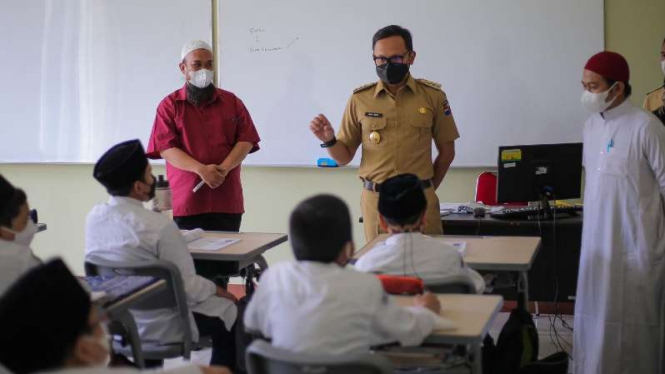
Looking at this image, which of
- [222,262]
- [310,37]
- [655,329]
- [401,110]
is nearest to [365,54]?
[310,37]

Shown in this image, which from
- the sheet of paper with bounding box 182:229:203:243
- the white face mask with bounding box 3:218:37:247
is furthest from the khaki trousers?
the white face mask with bounding box 3:218:37:247

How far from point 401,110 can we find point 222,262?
123 cm

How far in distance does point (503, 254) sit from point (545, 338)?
1.66 meters

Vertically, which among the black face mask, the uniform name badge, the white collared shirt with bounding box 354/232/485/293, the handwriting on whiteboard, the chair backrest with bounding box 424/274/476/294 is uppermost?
the handwriting on whiteboard

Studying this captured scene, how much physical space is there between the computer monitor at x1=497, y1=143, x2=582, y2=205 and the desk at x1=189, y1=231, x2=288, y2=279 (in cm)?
131

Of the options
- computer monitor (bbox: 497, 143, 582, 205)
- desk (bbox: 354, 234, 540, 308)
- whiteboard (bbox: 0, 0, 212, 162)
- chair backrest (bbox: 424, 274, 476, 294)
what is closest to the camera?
chair backrest (bbox: 424, 274, 476, 294)

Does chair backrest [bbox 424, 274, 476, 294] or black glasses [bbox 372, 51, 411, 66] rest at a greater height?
black glasses [bbox 372, 51, 411, 66]

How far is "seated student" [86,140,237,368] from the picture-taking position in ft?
10.8

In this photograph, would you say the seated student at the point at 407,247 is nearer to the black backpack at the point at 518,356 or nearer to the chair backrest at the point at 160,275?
the black backpack at the point at 518,356

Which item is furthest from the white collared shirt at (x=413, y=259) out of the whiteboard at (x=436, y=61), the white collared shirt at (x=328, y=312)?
the whiteboard at (x=436, y=61)

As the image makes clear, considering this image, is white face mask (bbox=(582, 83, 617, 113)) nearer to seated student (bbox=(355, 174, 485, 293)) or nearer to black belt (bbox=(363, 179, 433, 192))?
black belt (bbox=(363, 179, 433, 192))

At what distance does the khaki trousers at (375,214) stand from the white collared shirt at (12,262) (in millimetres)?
1996

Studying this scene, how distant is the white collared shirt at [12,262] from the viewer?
2.62 m

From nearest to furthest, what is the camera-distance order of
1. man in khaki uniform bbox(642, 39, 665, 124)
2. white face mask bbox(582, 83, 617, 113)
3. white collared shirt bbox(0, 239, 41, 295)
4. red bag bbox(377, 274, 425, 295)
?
white collared shirt bbox(0, 239, 41, 295), red bag bbox(377, 274, 425, 295), white face mask bbox(582, 83, 617, 113), man in khaki uniform bbox(642, 39, 665, 124)
